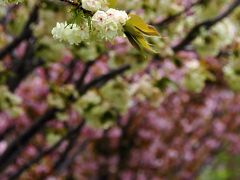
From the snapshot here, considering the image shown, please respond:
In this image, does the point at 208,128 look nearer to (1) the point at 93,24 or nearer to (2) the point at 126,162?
(2) the point at 126,162

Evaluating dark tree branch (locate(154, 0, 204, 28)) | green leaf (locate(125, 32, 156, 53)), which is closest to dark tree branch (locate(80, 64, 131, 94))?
dark tree branch (locate(154, 0, 204, 28))

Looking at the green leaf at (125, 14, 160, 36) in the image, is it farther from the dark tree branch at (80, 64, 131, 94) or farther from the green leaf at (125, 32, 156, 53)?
the dark tree branch at (80, 64, 131, 94)

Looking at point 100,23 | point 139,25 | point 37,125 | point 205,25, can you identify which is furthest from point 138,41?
point 37,125

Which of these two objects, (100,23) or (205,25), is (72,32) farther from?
(205,25)

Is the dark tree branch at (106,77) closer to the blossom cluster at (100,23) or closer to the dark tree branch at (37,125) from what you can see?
the dark tree branch at (37,125)

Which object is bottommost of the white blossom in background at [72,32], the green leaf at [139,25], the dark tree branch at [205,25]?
the green leaf at [139,25]

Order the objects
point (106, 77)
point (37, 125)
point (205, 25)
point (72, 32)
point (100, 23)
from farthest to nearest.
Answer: point (37, 125), point (106, 77), point (205, 25), point (72, 32), point (100, 23)

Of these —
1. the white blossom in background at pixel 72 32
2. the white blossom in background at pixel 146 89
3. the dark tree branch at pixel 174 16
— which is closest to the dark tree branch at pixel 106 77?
the white blossom in background at pixel 146 89
